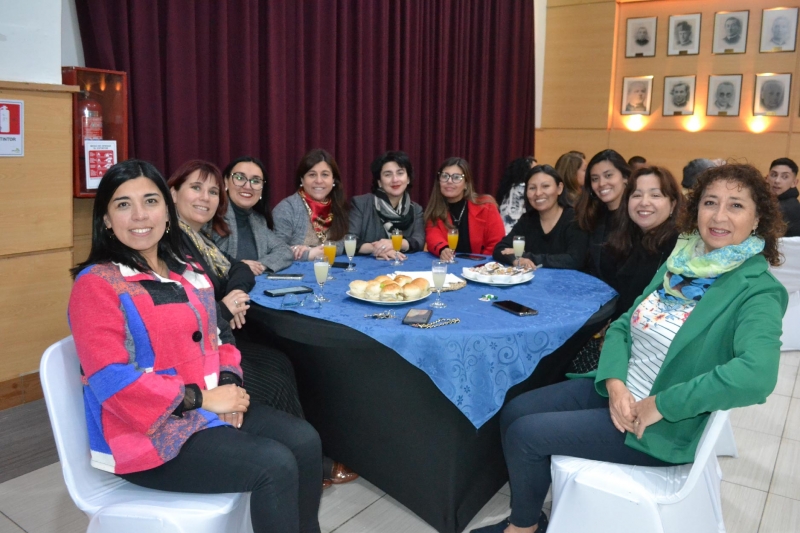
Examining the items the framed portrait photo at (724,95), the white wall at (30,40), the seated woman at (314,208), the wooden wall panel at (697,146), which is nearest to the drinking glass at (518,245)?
the seated woman at (314,208)

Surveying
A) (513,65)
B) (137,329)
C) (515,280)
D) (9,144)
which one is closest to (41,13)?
(9,144)

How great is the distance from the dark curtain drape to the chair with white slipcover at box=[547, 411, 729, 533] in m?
3.08

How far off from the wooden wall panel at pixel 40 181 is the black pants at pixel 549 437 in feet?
7.98

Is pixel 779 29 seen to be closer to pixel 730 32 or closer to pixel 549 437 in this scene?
pixel 730 32

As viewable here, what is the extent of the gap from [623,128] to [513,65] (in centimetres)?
149

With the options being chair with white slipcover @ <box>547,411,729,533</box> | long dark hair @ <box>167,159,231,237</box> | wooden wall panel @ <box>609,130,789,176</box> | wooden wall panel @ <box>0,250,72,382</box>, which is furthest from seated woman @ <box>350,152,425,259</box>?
wooden wall panel @ <box>609,130,789,176</box>

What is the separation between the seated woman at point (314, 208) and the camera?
141 inches

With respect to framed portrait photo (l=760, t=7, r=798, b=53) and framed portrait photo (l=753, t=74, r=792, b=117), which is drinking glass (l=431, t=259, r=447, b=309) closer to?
framed portrait photo (l=753, t=74, r=792, b=117)

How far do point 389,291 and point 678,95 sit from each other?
5.92m

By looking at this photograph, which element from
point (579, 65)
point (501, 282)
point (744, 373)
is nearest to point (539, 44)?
point (579, 65)

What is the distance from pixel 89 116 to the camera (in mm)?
3314

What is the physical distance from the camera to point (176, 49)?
3990 mm

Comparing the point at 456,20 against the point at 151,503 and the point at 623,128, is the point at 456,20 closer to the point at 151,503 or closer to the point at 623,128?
the point at 623,128

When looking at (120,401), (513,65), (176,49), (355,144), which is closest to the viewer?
(120,401)
